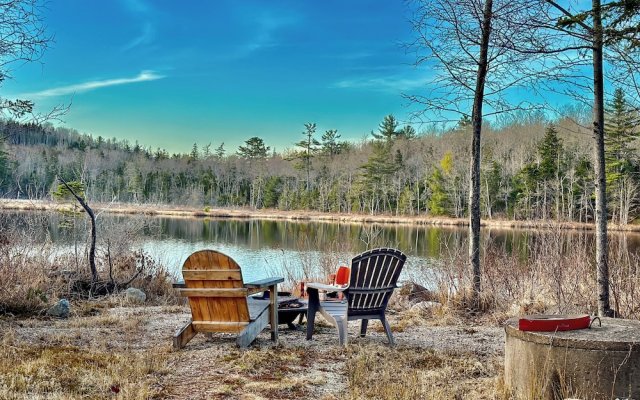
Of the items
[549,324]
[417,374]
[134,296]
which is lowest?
[134,296]

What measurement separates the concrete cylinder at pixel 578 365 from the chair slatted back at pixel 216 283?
2.54 m

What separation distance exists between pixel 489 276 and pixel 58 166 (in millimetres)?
80535

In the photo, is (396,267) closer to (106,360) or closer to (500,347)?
(500,347)

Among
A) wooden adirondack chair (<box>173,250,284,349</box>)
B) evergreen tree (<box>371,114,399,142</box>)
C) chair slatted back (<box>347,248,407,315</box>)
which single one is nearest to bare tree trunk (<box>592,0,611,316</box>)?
chair slatted back (<box>347,248,407,315</box>)

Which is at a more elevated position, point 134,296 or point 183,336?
point 183,336

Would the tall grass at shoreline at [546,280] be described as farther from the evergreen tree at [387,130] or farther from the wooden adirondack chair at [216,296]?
the evergreen tree at [387,130]

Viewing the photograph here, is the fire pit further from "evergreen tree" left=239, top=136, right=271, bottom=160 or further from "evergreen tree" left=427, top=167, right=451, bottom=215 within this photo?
"evergreen tree" left=239, top=136, right=271, bottom=160

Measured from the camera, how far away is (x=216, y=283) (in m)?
5.12

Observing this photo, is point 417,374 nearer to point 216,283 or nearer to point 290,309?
point 216,283

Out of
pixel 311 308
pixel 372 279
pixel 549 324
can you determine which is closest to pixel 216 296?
pixel 311 308

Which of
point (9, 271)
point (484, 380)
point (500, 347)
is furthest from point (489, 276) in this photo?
point (9, 271)

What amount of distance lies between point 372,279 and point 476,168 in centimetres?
337

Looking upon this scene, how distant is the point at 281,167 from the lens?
242ft

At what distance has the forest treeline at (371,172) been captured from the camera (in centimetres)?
4222
